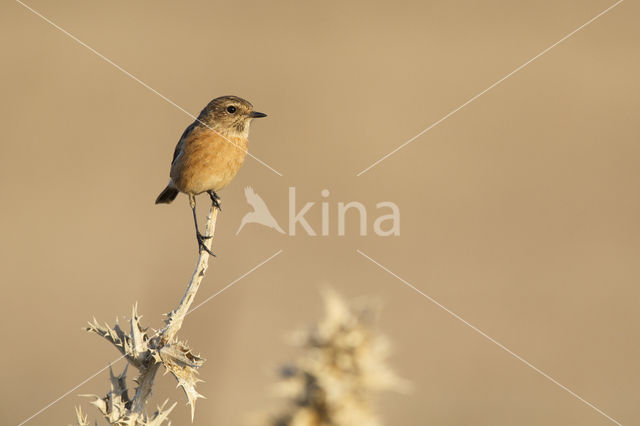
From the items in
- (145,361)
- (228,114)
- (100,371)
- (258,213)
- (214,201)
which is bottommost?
(145,361)

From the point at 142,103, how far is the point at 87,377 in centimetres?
1227

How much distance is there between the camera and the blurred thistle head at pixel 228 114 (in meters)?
6.33

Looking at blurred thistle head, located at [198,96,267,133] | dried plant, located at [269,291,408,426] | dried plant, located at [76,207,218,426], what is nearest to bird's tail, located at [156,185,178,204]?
blurred thistle head, located at [198,96,267,133]

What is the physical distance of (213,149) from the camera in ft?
20.1

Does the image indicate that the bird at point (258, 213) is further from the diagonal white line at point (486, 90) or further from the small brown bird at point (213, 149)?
the small brown bird at point (213, 149)

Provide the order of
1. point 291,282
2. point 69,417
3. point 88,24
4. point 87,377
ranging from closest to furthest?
point 69,417
point 87,377
point 291,282
point 88,24

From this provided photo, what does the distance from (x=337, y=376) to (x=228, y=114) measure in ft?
14.9

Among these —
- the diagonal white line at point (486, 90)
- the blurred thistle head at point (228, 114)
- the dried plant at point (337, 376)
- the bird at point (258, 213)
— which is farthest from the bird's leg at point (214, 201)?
the diagonal white line at point (486, 90)

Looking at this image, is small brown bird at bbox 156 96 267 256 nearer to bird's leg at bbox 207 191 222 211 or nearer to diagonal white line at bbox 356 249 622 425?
bird's leg at bbox 207 191 222 211

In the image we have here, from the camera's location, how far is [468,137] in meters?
22.9

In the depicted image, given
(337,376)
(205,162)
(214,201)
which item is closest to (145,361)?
(337,376)

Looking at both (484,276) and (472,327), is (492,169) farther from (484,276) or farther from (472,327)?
(472,327)

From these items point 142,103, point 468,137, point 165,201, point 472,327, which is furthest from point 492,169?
point 165,201

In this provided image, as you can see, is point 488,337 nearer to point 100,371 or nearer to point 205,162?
point 100,371
